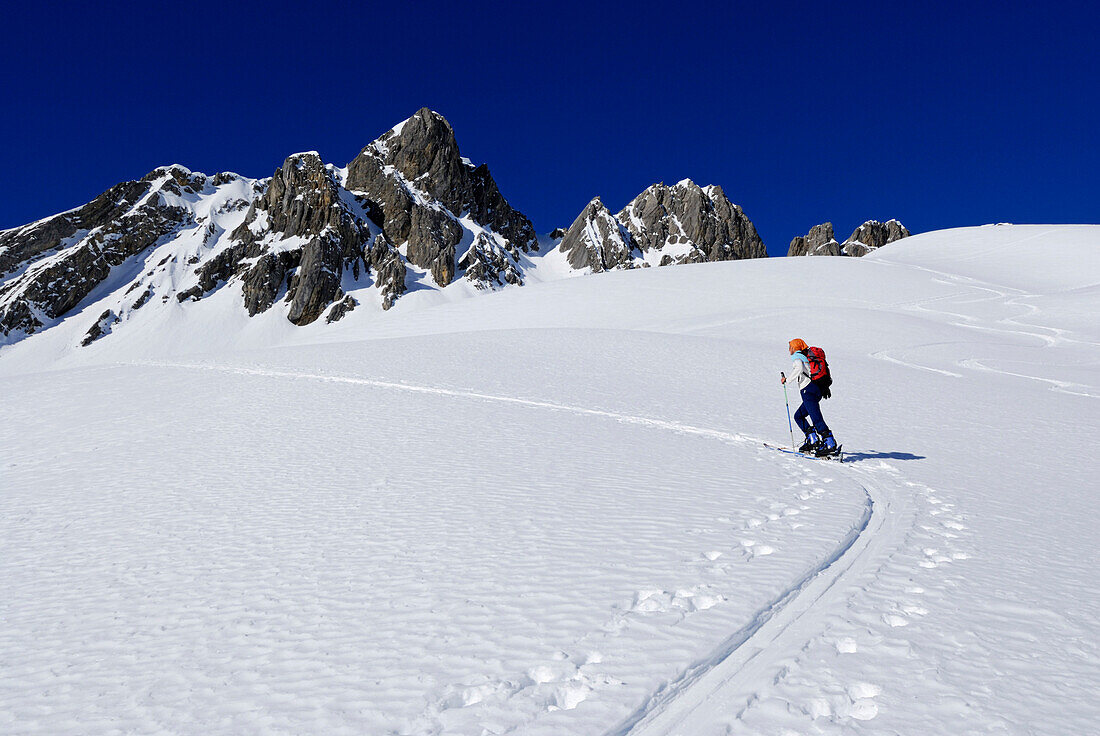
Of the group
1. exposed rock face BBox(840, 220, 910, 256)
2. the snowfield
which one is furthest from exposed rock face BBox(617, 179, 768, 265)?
the snowfield

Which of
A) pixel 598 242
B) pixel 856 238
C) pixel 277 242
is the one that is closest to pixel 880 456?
pixel 277 242

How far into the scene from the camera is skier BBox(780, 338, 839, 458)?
10031 millimetres

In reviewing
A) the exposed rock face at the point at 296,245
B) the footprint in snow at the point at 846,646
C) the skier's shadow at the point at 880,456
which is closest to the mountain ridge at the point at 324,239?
the exposed rock face at the point at 296,245

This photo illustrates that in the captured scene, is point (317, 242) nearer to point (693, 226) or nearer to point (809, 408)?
point (693, 226)

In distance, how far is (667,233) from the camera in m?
191

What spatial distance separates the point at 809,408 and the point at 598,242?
590 ft

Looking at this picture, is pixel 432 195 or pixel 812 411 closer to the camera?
pixel 812 411

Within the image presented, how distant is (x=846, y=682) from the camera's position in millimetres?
3467

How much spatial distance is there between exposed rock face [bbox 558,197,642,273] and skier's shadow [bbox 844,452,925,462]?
168 meters

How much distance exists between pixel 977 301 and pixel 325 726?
4562 cm

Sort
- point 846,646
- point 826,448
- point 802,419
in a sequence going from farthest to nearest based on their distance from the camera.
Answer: point 802,419
point 826,448
point 846,646

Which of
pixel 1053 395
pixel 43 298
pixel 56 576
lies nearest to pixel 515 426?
pixel 56 576

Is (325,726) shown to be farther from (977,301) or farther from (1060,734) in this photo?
(977,301)

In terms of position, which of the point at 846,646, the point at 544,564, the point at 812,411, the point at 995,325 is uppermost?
the point at 995,325
